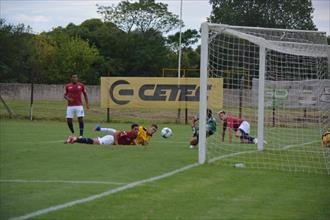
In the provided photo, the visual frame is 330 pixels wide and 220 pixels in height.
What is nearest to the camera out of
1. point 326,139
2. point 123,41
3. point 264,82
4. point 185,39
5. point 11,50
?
point 326,139

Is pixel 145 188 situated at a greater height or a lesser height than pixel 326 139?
lesser

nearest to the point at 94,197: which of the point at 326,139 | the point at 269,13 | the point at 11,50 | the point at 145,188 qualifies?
the point at 145,188

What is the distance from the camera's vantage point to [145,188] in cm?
1041

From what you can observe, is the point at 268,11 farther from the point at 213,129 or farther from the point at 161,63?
the point at 213,129

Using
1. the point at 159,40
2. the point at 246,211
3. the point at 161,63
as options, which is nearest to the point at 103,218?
the point at 246,211

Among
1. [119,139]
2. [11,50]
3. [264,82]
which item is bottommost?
[119,139]

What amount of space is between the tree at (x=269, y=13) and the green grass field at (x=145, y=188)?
3805cm

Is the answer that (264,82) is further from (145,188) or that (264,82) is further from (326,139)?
(145,188)

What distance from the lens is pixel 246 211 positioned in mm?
8758

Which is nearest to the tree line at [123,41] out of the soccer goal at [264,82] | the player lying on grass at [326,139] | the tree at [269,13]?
the tree at [269,13]

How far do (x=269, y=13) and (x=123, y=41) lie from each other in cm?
2772

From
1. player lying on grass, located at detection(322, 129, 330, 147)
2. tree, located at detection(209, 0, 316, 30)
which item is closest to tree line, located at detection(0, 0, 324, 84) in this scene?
tree, located at detection(209, 0, 316, 30)

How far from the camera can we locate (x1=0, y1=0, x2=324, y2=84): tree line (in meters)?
52.0

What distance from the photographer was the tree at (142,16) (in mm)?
88562
